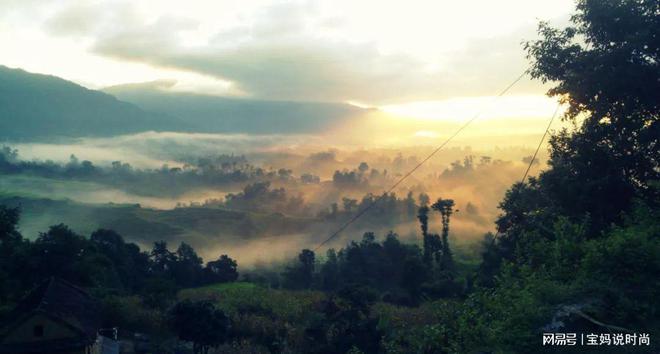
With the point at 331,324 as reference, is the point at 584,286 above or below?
above

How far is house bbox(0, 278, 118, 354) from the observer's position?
29.2m

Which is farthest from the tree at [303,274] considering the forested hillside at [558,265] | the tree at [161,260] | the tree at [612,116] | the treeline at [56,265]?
the tree at [612,116]

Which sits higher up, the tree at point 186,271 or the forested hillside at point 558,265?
the forested hillside at point 558,265

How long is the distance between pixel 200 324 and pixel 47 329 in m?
8.65

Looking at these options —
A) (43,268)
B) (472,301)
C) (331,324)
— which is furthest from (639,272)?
(43,268)

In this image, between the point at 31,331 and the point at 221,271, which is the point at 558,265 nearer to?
the point at 31,331

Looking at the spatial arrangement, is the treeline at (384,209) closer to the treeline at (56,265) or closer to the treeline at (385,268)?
the treeline at (385,268)

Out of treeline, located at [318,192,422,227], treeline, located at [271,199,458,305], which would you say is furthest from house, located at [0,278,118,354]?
treeline, located at [318,192,422,227]

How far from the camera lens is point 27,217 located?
179750 mm

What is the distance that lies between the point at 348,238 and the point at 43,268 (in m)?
123

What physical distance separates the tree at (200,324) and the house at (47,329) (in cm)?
540

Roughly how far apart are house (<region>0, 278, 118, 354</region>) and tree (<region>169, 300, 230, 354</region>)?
17.7 ft

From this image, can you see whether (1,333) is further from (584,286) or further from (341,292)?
(584,286)

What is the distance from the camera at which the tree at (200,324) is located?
114ft
